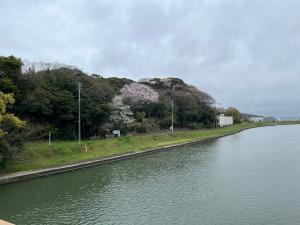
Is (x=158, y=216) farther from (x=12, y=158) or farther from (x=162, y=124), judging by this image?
(x=162, y=124)

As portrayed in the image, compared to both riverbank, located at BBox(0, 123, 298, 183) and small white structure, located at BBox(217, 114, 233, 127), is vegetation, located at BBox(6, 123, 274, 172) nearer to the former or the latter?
riverbank, located at BBox(0, 123, 298, 183)

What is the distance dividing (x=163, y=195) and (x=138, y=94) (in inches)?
1575

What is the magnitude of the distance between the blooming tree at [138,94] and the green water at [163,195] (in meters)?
28.8

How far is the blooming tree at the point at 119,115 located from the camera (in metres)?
42.6

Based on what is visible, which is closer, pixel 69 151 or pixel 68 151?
pixel 68 151

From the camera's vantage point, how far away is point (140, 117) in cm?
4866

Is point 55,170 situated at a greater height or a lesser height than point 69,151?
lesser

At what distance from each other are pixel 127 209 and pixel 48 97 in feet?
67.6

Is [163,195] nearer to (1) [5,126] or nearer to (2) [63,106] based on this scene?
(1) [5,126]

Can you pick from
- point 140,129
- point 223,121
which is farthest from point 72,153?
point 223,121

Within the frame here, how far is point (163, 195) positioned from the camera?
16.2 meters

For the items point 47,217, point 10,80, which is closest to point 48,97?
point 10,80

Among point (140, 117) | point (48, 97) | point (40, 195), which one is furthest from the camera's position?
point (140, 117)

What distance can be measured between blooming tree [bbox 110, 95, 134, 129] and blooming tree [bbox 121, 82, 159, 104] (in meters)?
6.98
